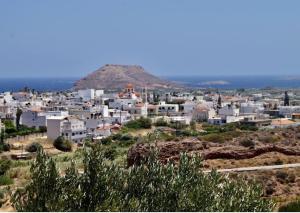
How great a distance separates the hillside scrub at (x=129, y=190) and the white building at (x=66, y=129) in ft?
171

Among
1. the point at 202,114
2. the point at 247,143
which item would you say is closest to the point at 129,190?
the point at 247,143

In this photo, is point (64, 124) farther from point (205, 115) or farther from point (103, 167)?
point (103, 167)

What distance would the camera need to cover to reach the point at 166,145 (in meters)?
28.8

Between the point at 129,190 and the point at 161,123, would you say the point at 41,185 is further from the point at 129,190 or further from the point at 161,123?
the point at 161,123

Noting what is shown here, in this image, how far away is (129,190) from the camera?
38.4ft

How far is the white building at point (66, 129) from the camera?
64.5m

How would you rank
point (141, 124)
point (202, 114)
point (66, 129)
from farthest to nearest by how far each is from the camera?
point (202, 114)
point (141, 124)
point (66, 129)

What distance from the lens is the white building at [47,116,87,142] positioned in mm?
64500

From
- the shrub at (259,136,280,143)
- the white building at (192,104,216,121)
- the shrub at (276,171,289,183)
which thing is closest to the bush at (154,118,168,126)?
the white building at (192,104,216,121)

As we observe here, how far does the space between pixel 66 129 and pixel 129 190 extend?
55.1 m

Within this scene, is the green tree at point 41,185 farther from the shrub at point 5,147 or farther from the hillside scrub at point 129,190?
the shrub at point 5,147

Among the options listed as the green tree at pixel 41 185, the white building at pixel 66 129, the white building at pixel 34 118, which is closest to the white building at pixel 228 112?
the white building at pixel 34 118

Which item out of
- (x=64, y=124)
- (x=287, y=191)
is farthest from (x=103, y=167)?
(x=64, y=124)

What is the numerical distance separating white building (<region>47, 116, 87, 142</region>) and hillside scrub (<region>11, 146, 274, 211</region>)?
171 ft
